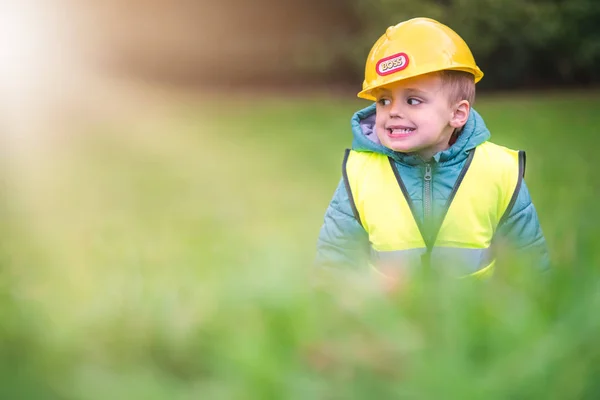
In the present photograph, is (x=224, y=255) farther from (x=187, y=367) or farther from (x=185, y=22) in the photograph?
(x=185, y=22)

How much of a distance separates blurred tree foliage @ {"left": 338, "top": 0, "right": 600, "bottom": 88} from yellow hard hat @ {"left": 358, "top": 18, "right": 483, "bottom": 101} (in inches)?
350

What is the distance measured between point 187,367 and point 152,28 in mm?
16785

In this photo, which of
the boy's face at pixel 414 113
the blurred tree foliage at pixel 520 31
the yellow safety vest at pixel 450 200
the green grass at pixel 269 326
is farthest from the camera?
the blurred tree foliage at pixel 520 31

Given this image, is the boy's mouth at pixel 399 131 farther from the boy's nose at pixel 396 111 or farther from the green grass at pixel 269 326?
the green grass at pixel 269 326

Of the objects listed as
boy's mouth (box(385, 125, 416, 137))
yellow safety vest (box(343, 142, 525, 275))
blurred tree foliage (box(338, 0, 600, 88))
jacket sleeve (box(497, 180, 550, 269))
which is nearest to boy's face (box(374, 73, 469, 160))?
boy's mouth (box(385, 125, 416, 137))

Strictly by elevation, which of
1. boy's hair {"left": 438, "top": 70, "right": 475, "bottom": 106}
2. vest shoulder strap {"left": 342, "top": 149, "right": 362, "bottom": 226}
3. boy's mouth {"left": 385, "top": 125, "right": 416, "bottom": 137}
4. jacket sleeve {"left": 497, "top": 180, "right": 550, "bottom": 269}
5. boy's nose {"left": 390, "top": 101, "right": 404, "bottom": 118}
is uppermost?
boy's hair {"left": 438, "top": 70, "right": 475, "bottom": 106}

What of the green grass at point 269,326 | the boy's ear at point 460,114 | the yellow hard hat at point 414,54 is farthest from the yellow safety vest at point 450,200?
the green grass at point 269,326

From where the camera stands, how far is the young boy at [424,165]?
248 cm

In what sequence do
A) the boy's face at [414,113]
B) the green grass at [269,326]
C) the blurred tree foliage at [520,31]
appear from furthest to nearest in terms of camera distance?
the blurred tree foliage at [520,31]
the boy's face at [414,113]
the green grass at [269,326]

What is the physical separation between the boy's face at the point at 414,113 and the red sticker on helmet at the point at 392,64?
0.28 feet

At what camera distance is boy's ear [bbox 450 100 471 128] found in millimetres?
2668

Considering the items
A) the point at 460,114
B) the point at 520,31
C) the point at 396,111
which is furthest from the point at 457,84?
the point at 520,31

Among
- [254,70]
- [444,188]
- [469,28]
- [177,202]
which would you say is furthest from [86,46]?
[444,188]

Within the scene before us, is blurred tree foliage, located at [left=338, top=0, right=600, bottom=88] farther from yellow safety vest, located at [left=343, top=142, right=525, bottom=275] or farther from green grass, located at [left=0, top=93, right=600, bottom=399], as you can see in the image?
green grass, located at [left=0, top=93, right=600, bottom=399]
